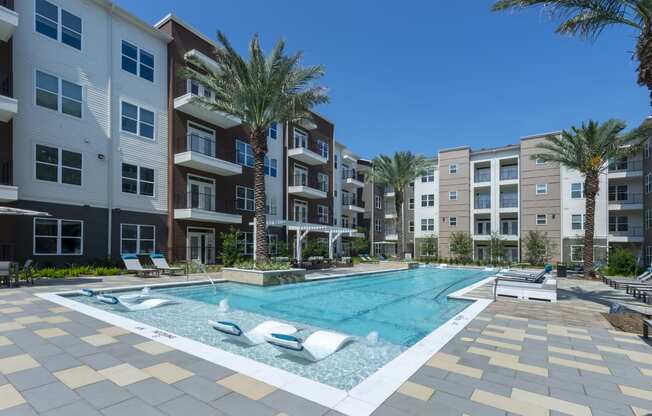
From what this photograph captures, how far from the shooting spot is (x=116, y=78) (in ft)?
58.4

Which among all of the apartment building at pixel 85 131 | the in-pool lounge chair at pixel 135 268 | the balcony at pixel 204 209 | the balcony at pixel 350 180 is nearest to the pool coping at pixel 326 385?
the in-pool lounge chair at pixel 135 268

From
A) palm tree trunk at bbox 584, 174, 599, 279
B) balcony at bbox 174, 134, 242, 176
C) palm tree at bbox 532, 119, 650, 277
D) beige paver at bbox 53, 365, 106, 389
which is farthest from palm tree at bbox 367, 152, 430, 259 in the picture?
beige paver at bbox 53, 365, 106, 389

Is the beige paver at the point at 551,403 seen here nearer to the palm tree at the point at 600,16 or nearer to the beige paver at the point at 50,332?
the beige paver at the point at 50,332

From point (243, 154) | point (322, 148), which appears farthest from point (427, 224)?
point (243, 154)

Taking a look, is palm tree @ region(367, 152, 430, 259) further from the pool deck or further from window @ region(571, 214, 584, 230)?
the pool deck

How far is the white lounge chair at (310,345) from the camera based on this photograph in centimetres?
491

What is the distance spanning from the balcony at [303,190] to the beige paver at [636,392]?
2608cm

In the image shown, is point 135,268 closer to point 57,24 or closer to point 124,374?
point 57,24

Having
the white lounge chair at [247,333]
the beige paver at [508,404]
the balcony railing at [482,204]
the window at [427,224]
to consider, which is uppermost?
the balcony railing at [482,204]

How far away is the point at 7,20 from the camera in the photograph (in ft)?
43.7

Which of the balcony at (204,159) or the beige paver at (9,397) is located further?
the balcony at (204,159)

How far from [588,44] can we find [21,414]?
13.1 metres

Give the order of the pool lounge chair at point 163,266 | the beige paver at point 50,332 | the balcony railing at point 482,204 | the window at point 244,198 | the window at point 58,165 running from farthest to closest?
the balcony railing at point 482,204, the window at point 244,198, the pool lounge chair at point 163,266, the window at point 58,165, the beige paver at point 50,332

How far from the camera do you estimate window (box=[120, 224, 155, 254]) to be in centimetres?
1766
